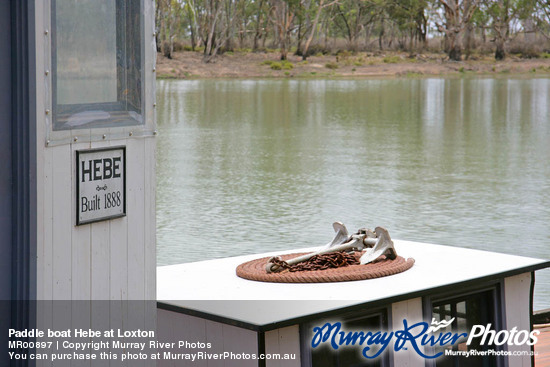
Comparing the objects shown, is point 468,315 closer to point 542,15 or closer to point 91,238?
point 91,238

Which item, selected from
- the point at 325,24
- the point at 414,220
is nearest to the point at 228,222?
the point at 414,220

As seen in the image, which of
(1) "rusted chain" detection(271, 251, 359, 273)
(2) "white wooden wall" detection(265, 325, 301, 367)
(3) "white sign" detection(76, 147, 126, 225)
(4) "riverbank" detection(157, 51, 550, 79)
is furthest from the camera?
(4) "riverbank" detection(157, 51, 550, 79)

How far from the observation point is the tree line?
49.9m

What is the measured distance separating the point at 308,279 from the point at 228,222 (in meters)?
7.25

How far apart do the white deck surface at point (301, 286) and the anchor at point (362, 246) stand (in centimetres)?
14

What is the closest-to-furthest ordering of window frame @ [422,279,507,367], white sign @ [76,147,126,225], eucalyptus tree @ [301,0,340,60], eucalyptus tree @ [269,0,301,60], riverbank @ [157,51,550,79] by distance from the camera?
white sign @ [76,147,126,225] < window frame @ [422,279,507,367] < riverbank @ [157,51,550,79] < eucalyptus tree @ [269,0,301,60] < eucalyptus tree @ [301,0,340,60]

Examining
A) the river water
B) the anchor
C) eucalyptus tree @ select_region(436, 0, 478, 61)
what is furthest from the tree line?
the anchor

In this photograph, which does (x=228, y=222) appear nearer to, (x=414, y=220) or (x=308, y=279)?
(x=414, y=220)

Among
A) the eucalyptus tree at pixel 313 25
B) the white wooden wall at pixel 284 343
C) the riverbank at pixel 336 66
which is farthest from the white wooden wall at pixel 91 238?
the eucalyptus tree at pixel 313 25

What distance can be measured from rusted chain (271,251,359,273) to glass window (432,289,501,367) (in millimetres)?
496

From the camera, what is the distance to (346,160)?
55.1 ft

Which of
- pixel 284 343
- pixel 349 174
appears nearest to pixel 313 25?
pixel 349 174

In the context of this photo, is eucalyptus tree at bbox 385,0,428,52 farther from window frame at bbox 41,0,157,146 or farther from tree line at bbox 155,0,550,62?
window frame at bbox 41,0,157,146

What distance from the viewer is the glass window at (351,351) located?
365 centimetres
